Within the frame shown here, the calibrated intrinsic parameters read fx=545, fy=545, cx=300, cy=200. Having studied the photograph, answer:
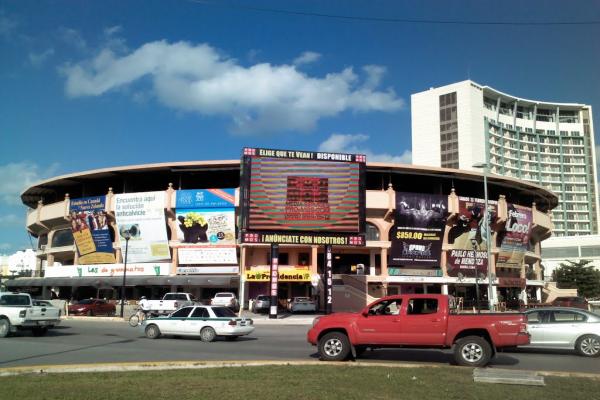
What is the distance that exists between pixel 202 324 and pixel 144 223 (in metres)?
36.1

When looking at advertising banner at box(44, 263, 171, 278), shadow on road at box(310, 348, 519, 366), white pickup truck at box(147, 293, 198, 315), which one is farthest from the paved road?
advertising banner at box(44, 263, 171, 278)

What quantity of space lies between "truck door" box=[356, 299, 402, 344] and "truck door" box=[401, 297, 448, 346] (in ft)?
0.66

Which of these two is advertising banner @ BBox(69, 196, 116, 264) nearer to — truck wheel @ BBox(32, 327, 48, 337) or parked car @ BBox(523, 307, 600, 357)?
truck wheel @ BBox(32, 327, 48, 337)

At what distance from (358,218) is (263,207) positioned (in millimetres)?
7174

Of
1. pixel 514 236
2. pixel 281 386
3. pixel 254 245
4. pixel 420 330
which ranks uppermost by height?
pixel 514 236

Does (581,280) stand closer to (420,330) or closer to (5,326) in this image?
(420,330)

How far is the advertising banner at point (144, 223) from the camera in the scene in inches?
2141

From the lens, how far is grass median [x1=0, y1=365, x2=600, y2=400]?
8.98 metres

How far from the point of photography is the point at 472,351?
13516 mm

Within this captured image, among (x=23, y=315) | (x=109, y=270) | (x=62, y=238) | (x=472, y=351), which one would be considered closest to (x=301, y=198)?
(x=23, y=315)

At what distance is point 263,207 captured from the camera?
39.8 m

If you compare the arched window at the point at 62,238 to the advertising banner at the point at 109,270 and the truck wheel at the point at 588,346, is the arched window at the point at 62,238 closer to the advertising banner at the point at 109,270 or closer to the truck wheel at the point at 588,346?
the advertising banner at the point at 109,270

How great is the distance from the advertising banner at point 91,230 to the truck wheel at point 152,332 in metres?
37.8

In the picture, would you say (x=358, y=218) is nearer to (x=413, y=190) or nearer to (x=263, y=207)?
(x=263, y=207)
